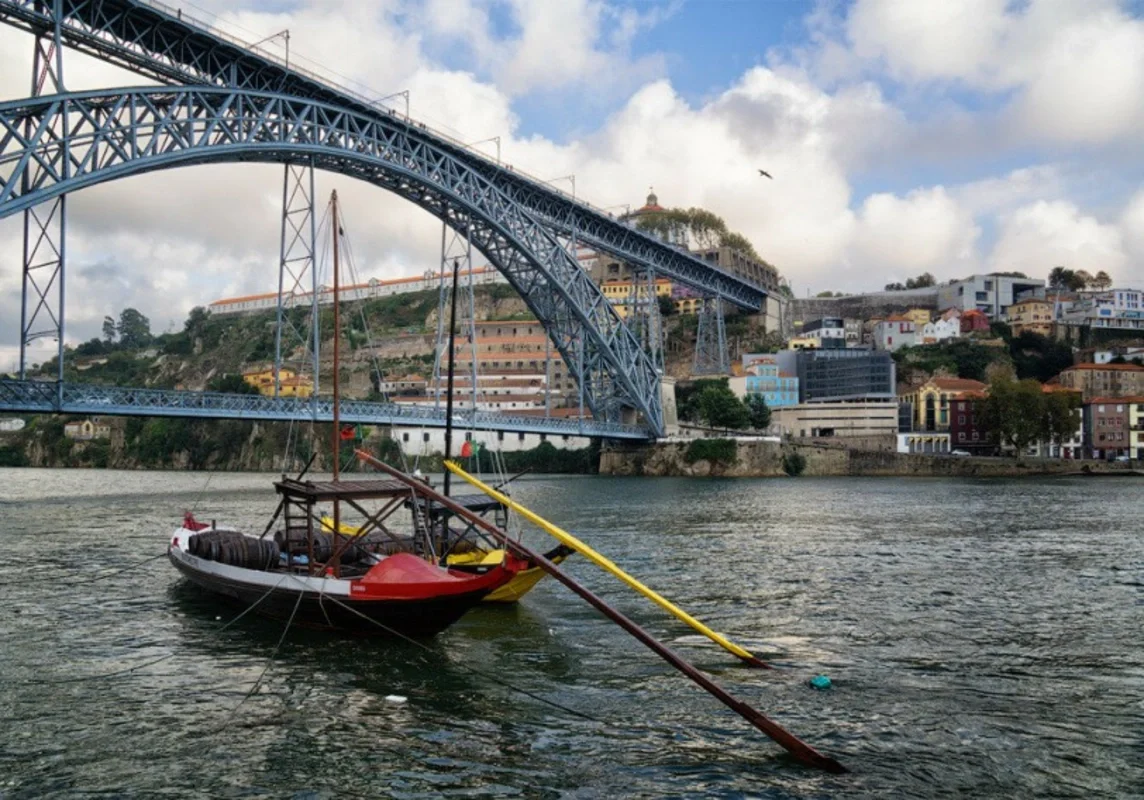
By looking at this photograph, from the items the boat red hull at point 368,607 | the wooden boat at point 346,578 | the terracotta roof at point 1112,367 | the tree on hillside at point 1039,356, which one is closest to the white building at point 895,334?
the tree on hillside at point 1039,356

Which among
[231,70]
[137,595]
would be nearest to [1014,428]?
[231,70]

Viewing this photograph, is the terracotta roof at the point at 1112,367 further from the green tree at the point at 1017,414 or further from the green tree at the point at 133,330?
the green tree at the point at 133,330

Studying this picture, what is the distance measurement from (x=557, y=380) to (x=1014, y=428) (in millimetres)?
43602

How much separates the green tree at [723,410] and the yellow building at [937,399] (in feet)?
46.8

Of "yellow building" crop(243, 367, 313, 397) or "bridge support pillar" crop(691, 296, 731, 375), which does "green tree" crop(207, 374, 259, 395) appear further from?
"bridge support pillar" crop(691, 296, 731, 375)

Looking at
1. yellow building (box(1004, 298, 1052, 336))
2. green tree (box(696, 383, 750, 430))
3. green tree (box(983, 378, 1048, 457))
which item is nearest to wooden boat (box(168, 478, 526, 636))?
green tree (box(696, 383, 750, 430))

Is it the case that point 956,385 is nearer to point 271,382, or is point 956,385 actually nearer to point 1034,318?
point 1034,318

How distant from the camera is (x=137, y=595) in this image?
18219 mm

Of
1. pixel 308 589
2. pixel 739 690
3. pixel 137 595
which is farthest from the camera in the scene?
pixel 137 595

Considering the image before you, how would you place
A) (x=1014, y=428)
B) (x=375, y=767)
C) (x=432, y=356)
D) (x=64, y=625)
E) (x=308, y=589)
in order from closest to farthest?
(x=375, y=767)
(x=308, y=589)
(x=64, y=625)
(x=1014, y=428)
(x=432, y=356)

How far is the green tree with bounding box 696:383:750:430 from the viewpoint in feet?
232

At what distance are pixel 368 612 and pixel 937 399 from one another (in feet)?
225

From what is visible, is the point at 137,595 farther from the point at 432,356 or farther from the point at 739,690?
the point at 432,356

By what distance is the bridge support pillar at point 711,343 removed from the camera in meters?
85.1
